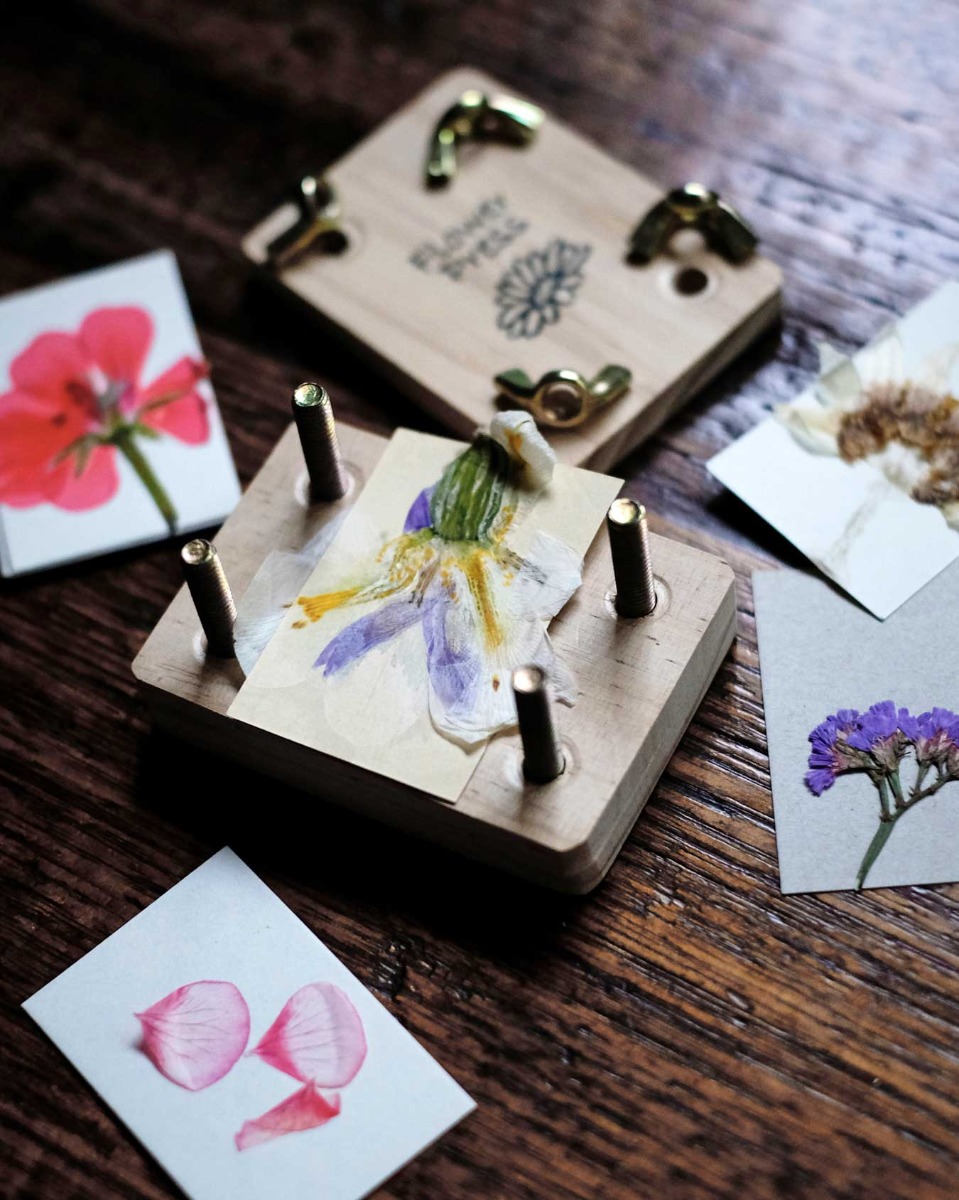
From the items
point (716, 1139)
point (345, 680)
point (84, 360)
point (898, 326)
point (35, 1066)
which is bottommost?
point (35, 1066)

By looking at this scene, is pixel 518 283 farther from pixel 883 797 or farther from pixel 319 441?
pixel 883 797

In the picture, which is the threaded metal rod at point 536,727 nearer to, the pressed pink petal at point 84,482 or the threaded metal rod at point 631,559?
the threaded metal rod at point 631,559

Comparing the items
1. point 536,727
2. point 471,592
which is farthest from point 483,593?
point 536,727

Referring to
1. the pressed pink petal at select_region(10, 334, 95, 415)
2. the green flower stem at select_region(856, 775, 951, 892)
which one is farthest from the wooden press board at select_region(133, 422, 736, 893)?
the pressed pink petal at select_region(10, 334, 95, 415)

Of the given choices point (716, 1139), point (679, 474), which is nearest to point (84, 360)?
point (679, 474)

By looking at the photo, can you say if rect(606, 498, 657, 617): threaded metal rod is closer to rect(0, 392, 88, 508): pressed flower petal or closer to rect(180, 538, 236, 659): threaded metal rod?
rect(180, 538, 236, 659): threaded metal rod

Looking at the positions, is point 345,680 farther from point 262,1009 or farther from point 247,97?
point 247,97

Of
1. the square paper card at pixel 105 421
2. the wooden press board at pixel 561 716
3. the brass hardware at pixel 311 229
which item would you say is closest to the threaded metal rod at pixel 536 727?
the wooden press board at pixel 561 716
